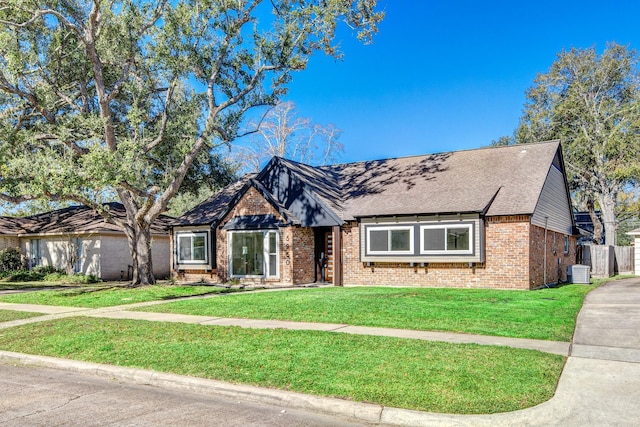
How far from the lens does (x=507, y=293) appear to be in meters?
16.1

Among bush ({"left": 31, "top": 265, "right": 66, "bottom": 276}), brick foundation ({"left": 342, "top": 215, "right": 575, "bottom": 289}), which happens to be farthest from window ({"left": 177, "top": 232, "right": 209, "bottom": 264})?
bush ({"left": 31, "top": 265, "right": 66, "bottom": 276})

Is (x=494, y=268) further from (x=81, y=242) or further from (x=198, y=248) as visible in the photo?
(x=81, y=242)

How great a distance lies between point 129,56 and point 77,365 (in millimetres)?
15276

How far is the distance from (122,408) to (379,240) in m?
14.9

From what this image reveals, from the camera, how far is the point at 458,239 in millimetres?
18531

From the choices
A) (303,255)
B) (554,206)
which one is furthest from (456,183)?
(303,255)

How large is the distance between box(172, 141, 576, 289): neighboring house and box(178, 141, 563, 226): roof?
51mm

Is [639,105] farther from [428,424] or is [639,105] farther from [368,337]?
[428,424]

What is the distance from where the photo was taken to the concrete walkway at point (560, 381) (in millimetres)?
5230

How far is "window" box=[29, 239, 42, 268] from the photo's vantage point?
99.3 feet

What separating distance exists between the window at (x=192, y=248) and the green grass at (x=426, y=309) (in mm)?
7825

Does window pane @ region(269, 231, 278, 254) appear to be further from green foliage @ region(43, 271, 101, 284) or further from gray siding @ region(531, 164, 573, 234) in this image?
green foliage @ region(43, 271, 101, 284)

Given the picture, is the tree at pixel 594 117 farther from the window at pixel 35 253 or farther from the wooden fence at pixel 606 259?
the window at pixel 35 253

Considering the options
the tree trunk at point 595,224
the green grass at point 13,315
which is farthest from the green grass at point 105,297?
the tree trunk at point 595,224
